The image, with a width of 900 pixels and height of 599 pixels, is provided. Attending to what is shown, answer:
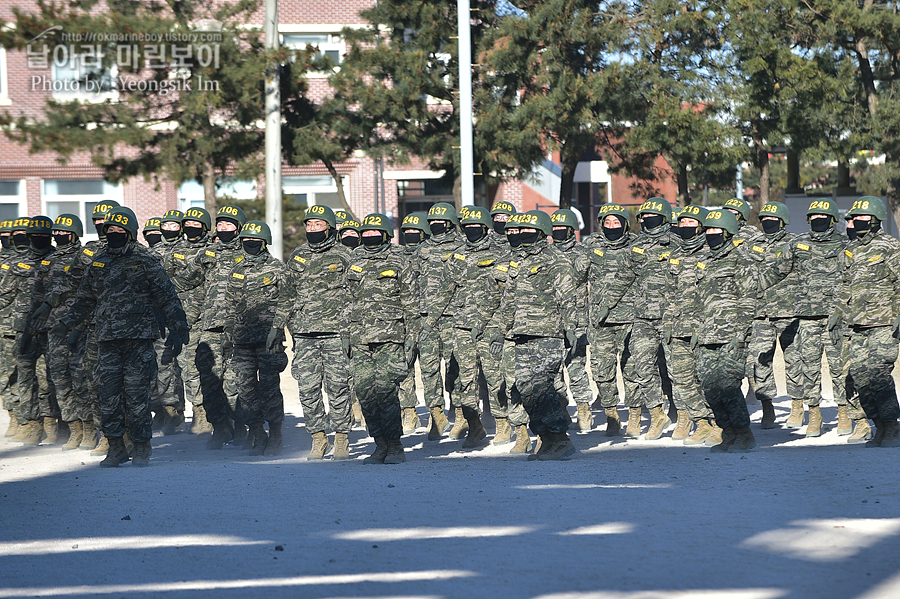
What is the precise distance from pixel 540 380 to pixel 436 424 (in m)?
2.24

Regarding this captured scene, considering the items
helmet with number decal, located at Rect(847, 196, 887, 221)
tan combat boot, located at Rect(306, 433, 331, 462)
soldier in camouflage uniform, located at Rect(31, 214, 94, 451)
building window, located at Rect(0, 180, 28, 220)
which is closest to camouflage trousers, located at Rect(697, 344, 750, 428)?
helmet with number decal, located at Rect(847, 196, 887, 221)

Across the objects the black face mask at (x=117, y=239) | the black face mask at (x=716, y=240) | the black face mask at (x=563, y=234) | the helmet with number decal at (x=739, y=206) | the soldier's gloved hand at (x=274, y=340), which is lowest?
the soldier's gloved hand at (x=274, y=340)

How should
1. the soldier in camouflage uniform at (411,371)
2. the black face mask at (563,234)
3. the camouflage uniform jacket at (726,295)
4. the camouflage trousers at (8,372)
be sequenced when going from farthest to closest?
1. the black face mask at (563,234)
2. the soldier in camouflage uniform at (411,371)
3. the camouflage trousers at (8,372)
4. the camouflage uniform jacket at (726,295)

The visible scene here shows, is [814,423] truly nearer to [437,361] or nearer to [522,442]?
[522,442]

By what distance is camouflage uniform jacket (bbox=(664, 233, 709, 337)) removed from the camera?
10297 millimetres

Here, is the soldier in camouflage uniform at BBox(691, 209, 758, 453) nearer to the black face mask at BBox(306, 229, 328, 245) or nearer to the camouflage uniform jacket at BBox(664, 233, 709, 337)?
the camouflage uniform jacket at BBox(664, 233, 709, 337)

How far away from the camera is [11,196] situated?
32.0 meters

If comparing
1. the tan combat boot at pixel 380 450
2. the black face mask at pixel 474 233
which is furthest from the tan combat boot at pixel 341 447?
the black face mask at pixel 474 233

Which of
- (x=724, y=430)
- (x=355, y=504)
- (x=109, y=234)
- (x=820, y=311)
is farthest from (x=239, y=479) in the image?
(x=820, y=311)

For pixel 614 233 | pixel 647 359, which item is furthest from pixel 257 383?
pixel 614 233

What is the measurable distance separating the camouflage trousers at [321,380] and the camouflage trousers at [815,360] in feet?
15.3

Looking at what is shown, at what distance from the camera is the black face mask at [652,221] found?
38.0 ft

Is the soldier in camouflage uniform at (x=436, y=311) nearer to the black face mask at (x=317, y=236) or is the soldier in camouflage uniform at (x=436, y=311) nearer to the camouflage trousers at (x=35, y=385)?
the black face mask at (x=317, y=236)

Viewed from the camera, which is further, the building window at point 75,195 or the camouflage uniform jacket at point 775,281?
the building window at point 75,195
